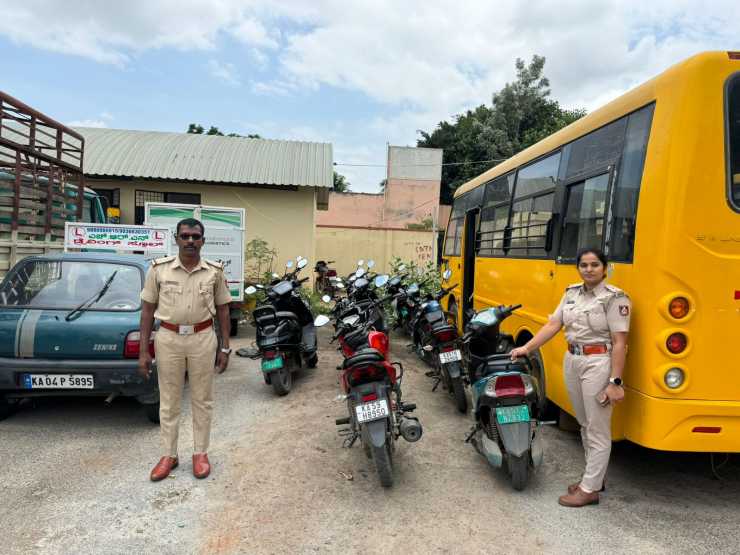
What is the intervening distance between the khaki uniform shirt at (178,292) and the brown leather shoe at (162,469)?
100cm

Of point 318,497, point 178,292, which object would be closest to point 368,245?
point 178,292

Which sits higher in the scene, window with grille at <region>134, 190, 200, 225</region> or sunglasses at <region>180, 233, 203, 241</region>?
window with grille at <region>134, 190, 200, 225</region>

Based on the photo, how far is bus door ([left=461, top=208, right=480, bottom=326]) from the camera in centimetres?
737

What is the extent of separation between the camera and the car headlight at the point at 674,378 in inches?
114

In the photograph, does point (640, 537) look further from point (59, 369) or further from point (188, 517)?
point (59, 369)

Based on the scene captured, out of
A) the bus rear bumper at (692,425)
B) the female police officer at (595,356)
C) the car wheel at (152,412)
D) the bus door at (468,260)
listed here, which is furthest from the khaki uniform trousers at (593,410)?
the bus door at (468,260)

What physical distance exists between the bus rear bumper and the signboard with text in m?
6.63

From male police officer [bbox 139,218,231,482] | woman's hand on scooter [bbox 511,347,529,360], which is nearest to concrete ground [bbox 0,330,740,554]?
male police officer [bbox 139,218,231,482]

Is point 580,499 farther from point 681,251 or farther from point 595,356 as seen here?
point 681,251

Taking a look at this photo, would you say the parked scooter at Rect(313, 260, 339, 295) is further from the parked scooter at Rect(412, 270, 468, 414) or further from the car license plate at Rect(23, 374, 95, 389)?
the car license plate at Rect(23, 374, 95, 389)

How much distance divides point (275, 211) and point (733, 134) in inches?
458

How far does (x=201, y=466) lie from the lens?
140 inches

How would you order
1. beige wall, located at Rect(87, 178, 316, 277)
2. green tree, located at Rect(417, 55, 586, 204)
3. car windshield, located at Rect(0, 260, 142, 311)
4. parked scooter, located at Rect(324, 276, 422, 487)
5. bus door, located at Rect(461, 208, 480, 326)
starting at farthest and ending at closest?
green tree, located at Rect(417, 55, 586, 204) < beige wall, located at Rect(87, 178, 316, 277) < bus door, located at Rect(461, 208, 480, 326) < car windshield, located at Rect(0, 260, 142, 311) < parked scooter, located at Rect(324, 276, 422, 487)

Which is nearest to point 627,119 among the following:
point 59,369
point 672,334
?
point 672,334
